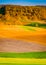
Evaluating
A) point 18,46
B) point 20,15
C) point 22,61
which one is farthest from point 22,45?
point 20,15

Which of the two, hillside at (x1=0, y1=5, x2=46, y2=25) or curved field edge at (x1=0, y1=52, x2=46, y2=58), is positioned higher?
hillside at (x1=0, y1=5, x2=46, y2=25)

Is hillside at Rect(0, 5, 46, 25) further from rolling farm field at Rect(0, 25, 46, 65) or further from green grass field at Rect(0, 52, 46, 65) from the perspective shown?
green grass field at Rect(0, 52, 46, 65)

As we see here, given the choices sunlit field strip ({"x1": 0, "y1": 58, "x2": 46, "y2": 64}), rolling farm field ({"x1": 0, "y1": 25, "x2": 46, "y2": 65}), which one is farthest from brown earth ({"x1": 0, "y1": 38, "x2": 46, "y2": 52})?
sunlit field strip ({"x1": 0, "y1": 58, "x2": 46, "y2": 64})

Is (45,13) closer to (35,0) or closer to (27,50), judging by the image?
(35,0)

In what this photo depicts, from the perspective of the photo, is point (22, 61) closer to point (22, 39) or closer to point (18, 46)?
point (18, 46)

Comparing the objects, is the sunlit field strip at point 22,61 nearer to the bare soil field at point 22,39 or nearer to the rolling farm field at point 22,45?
the rolling farm field at point 22,45

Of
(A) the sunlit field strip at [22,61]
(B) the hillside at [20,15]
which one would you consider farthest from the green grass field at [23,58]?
(B) the hillside at [20,15]

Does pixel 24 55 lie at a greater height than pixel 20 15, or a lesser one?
lesser

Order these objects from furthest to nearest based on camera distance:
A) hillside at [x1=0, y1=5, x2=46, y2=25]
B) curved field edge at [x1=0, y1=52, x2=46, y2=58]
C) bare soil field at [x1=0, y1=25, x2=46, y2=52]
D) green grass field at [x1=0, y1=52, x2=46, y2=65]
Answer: hillside at [x1=0, y1=5, x2=46, y2=25] → bare soil field at [x1=0, y1=25, x2=46, y2=52] → curved field edge at [x1=0, y1=52, x2=46, y2=58] → green grass field at [x1=0, y1=52, x2=46, y2=65]
